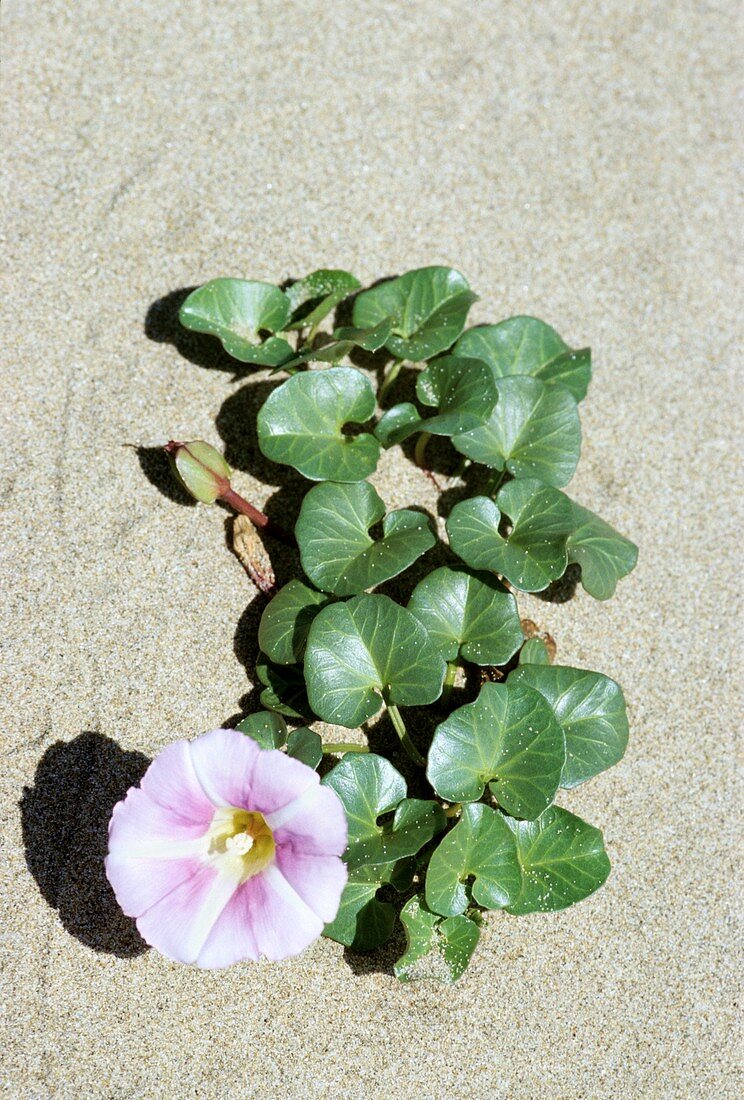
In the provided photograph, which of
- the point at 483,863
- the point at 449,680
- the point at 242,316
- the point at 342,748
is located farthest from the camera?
the point at 242,316

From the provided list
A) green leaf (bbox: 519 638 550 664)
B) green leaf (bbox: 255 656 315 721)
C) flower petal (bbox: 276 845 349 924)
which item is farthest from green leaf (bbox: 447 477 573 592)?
flower petal (bbox: 276 845 349 924)

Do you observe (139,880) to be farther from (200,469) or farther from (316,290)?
(316,290)

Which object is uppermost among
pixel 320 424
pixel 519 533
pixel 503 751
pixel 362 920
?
pixel 320 424

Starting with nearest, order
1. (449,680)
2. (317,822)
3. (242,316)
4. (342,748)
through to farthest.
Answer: (317,822), (342,748), (449,680), (242,316)

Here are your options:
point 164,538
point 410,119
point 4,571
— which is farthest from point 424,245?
point 4,571

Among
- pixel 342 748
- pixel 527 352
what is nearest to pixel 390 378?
pixel 527 352

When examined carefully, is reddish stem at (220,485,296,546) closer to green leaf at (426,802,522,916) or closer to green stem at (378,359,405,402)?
green stem at (378,359,405,402)

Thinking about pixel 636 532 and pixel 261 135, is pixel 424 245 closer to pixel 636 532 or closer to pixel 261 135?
pixel 261 135

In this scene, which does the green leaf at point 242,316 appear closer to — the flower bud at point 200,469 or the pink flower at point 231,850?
the flower bud at point 200,469
